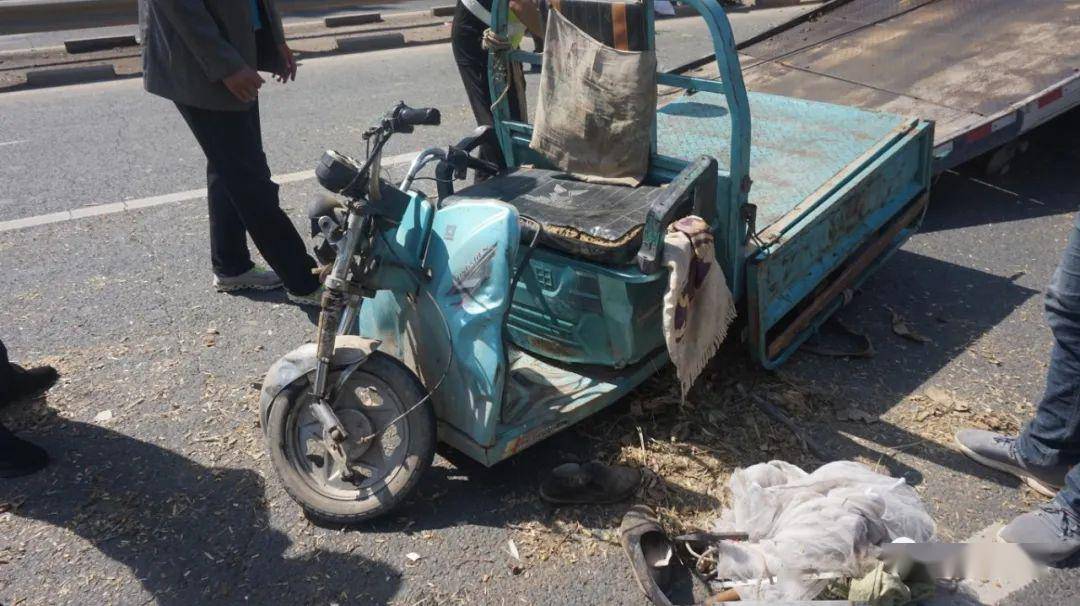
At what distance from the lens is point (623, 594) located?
2.67 meters

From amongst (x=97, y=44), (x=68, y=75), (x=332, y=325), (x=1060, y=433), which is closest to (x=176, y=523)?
(x=332, y=325)

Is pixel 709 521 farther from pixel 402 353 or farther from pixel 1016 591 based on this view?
pixel 402 353

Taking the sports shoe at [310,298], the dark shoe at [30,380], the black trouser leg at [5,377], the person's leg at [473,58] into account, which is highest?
the person's leg at [473,58]


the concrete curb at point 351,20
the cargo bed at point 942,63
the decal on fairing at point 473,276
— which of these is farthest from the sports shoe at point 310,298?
the concrete curb at point 351,20

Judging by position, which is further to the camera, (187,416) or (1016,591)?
(187,416)

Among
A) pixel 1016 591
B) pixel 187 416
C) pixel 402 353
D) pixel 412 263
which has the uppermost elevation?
pixel 412 263

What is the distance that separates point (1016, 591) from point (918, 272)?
216 centimetres

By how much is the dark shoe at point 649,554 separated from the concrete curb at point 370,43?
8.41 metres

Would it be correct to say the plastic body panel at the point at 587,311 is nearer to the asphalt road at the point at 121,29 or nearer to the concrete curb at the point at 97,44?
the concrete curb at the point at 97,44

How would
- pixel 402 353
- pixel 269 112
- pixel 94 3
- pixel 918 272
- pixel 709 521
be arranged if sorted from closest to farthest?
pixel 709 521
pixel 402 353
pixel 918 272
pixel 269 112
pixel 94 3

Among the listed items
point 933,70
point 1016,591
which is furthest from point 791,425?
point 933,70

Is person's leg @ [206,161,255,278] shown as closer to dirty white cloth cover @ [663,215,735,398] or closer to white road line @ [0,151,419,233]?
white road line @ [0,151,419,233]

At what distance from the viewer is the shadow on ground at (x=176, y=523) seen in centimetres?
271

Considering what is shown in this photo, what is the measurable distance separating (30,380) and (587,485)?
7.94 feet
